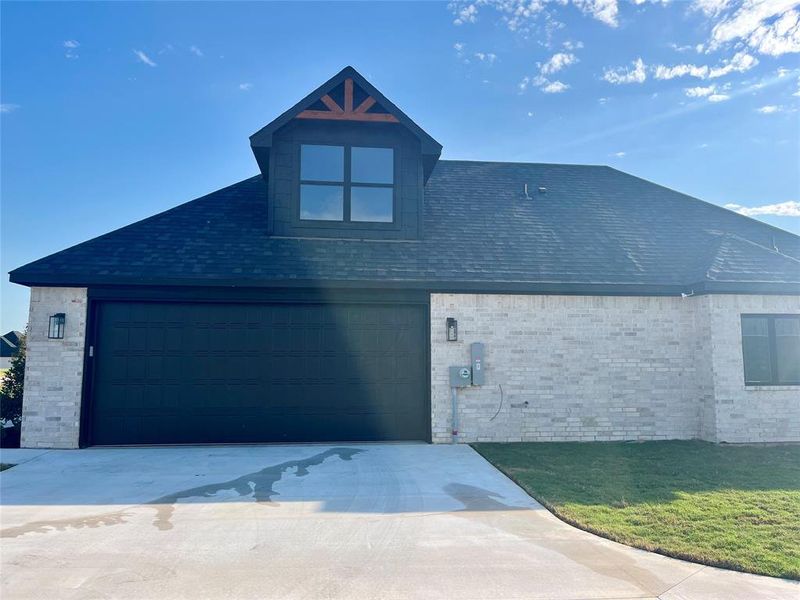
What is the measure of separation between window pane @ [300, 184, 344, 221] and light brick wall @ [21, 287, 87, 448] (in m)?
4.37

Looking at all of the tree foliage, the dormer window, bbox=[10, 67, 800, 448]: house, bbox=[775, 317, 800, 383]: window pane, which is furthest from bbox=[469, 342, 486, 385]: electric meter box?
the tree foliage

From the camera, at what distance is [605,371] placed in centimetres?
952

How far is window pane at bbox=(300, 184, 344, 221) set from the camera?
33.7 feet

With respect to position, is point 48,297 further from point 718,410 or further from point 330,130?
point 718,410

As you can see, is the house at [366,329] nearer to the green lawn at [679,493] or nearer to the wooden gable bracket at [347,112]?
the wooden gable bracket at [347,112]

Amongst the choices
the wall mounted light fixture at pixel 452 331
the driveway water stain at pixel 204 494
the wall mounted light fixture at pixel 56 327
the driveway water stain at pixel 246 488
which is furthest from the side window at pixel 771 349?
the wall mounted light fixture at pixel 56 327

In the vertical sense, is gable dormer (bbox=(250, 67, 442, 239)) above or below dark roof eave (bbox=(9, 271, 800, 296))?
above

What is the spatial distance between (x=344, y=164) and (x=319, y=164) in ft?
1.72

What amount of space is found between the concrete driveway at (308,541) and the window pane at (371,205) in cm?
525

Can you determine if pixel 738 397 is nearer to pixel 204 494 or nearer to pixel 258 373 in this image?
pixel 258 373

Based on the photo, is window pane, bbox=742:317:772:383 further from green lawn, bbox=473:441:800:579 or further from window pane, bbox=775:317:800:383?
green lawn, bbox=473:441:800:579

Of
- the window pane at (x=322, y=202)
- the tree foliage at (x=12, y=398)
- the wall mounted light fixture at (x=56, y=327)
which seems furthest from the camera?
the window pane at (x=322, y=202)

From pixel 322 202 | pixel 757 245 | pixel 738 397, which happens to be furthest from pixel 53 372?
pixel 757 245

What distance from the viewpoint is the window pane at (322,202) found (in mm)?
10258
